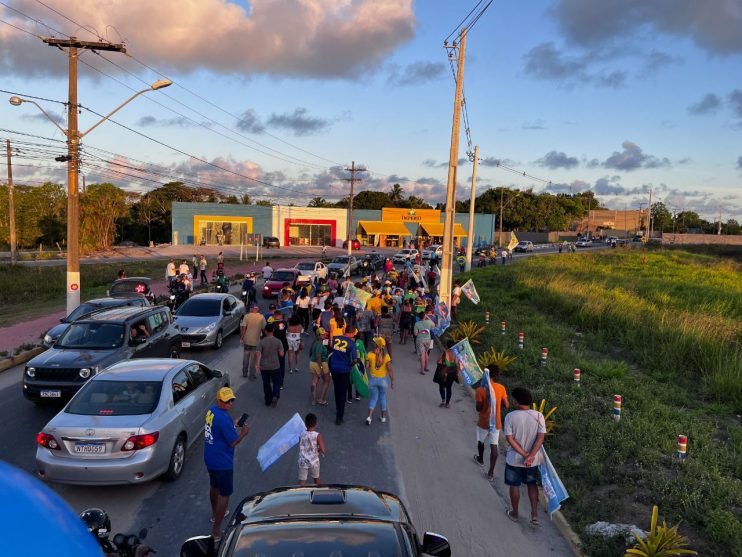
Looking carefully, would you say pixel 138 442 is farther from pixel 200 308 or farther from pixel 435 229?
pixel 435 229

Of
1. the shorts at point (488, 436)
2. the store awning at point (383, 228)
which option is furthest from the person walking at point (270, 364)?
the store awning at point (383, 228)

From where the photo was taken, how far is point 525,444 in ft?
21.0

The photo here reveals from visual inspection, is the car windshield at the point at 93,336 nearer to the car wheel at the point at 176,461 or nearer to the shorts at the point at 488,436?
the car wheel at the point at 176,461

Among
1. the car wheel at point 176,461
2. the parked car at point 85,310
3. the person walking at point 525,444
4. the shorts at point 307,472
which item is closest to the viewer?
the person walking at point 525,444

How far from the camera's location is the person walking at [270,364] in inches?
402

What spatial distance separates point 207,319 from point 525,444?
1087cm

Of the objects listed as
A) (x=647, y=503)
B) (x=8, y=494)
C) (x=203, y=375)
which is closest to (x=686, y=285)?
(x=647, y=503)

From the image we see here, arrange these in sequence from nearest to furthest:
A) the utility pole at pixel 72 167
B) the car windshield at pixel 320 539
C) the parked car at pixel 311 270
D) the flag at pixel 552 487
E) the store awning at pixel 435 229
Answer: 1. the car windshield at pixel 320 539
2. the flag at pixel 552 487
3. the utility pole at pixel 72 167
4. the parked car at pixel 311 270
5. the store awning at pixel 435 229

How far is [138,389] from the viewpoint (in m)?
7.38

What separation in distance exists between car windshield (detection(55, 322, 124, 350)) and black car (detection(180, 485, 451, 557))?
787cm

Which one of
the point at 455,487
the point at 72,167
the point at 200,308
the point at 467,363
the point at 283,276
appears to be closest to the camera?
the point at 455,487

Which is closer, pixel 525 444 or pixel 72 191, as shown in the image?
pixel 525 444

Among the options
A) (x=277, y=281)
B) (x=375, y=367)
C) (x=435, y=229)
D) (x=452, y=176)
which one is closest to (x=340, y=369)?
(x=375, y=367)

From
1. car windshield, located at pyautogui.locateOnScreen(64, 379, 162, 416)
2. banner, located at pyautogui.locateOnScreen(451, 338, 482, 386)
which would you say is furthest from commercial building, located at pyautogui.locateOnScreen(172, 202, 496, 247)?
car windshield, located at pyautogui.locateOnScreen(64, 379, 162, 416)
